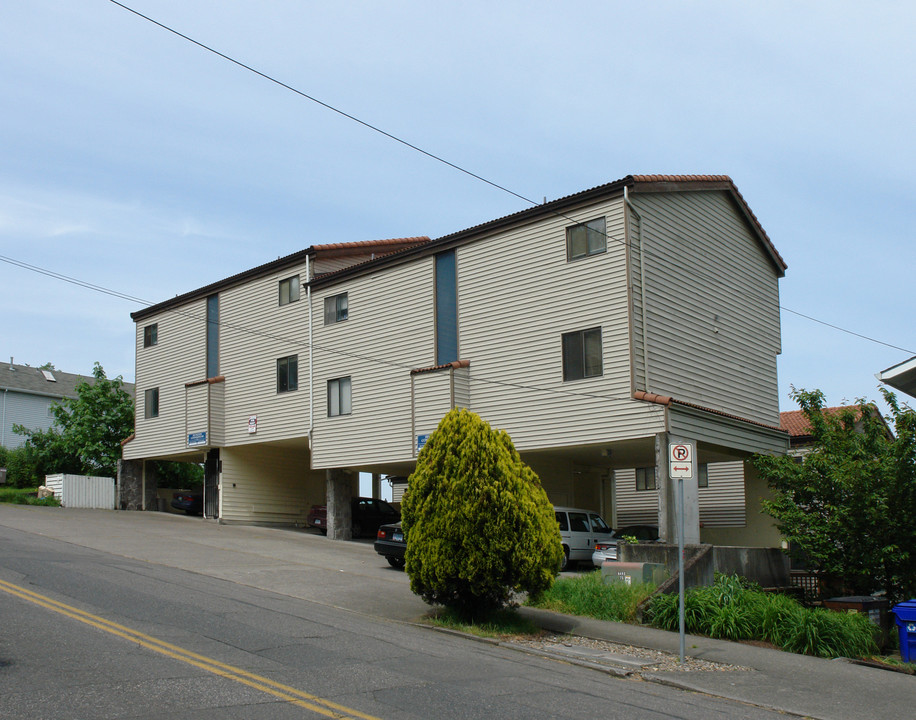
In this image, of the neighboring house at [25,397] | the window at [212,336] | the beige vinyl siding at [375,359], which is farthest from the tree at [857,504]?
the neighboring house at [25,397]

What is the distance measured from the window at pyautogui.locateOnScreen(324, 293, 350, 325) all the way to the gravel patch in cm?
1725

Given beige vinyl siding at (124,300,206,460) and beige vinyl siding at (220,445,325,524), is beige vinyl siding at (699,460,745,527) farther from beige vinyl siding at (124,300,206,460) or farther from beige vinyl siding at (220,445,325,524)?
beige vinyl siding at (124,300,206,460)

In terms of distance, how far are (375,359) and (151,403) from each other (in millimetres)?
13039

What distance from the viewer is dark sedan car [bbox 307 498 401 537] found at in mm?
30719

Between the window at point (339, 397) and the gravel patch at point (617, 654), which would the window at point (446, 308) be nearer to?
the window at point (339, 397)

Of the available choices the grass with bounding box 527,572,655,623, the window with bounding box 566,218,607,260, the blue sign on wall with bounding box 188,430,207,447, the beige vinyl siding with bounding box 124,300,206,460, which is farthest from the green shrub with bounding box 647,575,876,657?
the beige vinyl siding with bounding box 124,300,206,460

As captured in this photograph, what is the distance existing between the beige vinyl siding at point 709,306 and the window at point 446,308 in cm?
574

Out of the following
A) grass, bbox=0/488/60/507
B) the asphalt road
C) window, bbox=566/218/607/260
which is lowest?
the asphalt road

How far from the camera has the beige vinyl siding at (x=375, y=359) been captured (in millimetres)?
26922

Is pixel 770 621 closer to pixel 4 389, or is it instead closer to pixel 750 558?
pixel 750 558

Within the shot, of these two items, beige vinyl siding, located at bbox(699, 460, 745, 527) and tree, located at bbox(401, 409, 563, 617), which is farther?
beige vinyl siding, located at bbox(699, 460, 745, 527)

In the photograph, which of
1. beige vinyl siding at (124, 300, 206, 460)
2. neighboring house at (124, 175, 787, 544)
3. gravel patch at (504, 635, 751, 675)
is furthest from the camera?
beige vinyl siding at (124, 300, 206, 460)

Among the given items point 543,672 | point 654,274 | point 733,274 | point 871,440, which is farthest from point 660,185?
point 543,672

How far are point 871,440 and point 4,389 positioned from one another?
47.5 m
